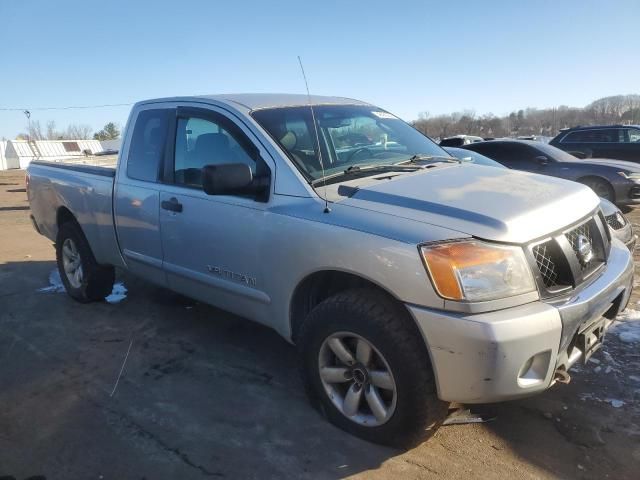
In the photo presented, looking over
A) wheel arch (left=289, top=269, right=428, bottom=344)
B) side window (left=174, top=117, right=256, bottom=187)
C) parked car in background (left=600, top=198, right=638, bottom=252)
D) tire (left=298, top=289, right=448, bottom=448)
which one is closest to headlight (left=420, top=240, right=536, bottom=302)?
tire (left=298, top=289, right=448, bottom=448)

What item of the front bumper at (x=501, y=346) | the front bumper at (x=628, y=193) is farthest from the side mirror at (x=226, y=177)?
the front bumper at (x=628, y=193)

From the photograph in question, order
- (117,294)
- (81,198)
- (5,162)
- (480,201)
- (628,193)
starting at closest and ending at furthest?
(480,201), (81,198), (117,294), (628,193), (5,162)

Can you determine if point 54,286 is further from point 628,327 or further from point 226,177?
point 628,327

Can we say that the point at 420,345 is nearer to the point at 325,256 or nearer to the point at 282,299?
the point at 325,256

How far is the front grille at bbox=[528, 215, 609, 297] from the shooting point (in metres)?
2.44

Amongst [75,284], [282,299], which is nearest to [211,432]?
[282,299]

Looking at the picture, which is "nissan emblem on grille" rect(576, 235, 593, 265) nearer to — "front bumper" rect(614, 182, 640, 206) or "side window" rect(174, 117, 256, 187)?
"side window" rect(174, 117, 256, 187)

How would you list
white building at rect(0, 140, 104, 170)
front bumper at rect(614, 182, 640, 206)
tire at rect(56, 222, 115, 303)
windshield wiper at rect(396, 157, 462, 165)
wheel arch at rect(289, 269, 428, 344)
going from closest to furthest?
wheel arch at rect(289, 269, 428, 344) → windshield wiper at rect(396, 157, 462, 165) → tire at rect(56, 222, 115, 303) → front bumper at rect(614, 182, 640, 206) → white building at rect(0, 140, 104, 170)

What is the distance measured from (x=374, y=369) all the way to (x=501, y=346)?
0.70 metres

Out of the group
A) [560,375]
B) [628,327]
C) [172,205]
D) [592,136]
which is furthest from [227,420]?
[592,136]

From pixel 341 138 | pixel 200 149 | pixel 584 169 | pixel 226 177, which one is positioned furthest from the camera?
pixel 584 169

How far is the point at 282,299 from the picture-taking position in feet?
9.99

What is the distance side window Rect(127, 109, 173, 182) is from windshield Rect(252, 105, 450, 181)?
102cm

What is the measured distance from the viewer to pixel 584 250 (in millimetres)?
2742
